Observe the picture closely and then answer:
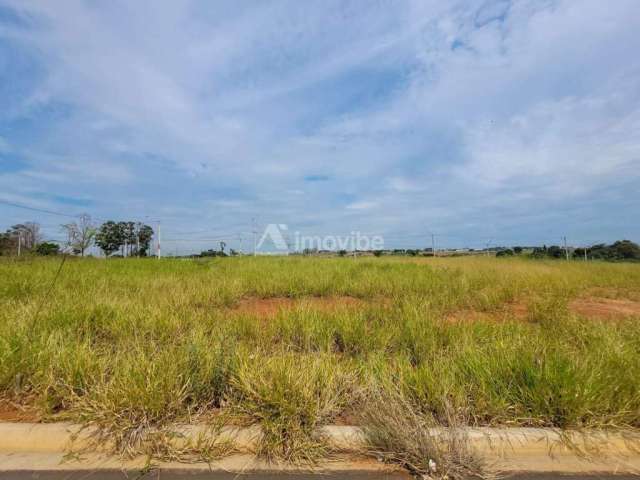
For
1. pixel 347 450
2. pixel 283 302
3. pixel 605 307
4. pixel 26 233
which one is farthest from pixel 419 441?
pixel 26 233

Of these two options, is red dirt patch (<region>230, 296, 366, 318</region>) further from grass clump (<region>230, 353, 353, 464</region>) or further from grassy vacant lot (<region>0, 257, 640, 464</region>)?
grass clump (<region>230, 353, 353, 464</region>)

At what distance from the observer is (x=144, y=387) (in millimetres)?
2240

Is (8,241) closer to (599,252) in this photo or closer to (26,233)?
(26,233)

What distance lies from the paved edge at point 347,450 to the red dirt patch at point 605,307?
471 centimetres

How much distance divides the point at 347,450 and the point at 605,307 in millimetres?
7631

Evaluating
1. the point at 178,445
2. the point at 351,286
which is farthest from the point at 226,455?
the point at 351,286

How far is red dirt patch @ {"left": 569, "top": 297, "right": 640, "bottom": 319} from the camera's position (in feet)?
19.0

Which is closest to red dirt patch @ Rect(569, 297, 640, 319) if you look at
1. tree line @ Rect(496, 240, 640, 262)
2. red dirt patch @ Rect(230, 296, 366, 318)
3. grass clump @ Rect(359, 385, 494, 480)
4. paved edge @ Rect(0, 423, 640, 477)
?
red dirt patch @ Rect(230, 296, 366, 318)

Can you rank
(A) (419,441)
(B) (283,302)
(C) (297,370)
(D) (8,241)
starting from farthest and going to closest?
(D) (8,241) < (B) (283,302) < (C) (297,370) < (A) (419,441)

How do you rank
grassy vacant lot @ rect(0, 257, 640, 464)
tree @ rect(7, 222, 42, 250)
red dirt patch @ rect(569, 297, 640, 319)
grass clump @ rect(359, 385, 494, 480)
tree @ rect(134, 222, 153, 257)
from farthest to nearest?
tree @ rect(134, 222, 153, 257) < tree @ rect(7, 222, 42, 250) < red dirt patch @ rect(569, 297, 640, 319) < grassy vacant lot @ rect(0, 257, 640, 464) < grass clump @ rect(359, 385, 494, 480)

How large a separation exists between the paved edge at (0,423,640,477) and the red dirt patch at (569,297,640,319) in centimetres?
471

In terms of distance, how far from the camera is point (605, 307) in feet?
21.7

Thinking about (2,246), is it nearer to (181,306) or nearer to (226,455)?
(181,306)

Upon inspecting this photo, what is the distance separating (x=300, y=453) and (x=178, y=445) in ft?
2.67
